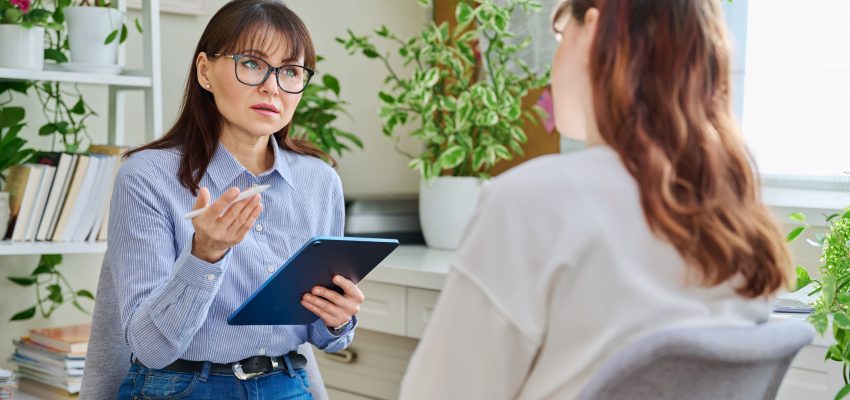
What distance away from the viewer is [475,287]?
0.90m

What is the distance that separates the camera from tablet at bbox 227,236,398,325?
1.41 m

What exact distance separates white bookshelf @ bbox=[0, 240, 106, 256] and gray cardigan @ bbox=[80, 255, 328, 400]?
0.53 meters

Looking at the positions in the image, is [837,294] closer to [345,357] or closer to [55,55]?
[345,357]

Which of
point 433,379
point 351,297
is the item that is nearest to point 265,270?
point 351,297

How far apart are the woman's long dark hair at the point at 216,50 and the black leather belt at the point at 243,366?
0.91 feet

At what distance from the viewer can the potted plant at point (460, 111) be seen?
104 inches

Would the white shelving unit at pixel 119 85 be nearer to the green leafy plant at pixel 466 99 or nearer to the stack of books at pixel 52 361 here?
the stack of books at pixel 52 361

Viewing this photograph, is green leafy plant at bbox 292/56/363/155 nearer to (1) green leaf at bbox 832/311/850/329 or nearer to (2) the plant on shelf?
(2) the plant on shelf

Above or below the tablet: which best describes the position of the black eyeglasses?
above

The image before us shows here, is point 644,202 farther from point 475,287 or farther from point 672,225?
point 475,287

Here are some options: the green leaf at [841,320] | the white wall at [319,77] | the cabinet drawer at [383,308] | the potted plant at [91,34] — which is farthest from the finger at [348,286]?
the white wall at [319,77]

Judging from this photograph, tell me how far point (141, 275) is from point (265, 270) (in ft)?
0.69

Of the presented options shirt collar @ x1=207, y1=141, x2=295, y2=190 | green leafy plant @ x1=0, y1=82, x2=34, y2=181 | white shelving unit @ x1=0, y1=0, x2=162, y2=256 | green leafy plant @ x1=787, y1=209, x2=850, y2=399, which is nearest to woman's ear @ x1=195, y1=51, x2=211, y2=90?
shirt collar @ x1=207, y1=141, x2=295, y2=190

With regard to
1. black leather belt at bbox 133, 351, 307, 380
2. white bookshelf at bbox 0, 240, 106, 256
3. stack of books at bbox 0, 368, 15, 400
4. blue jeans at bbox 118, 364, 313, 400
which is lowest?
stack of books at bbox 0, 368, 15, 400
